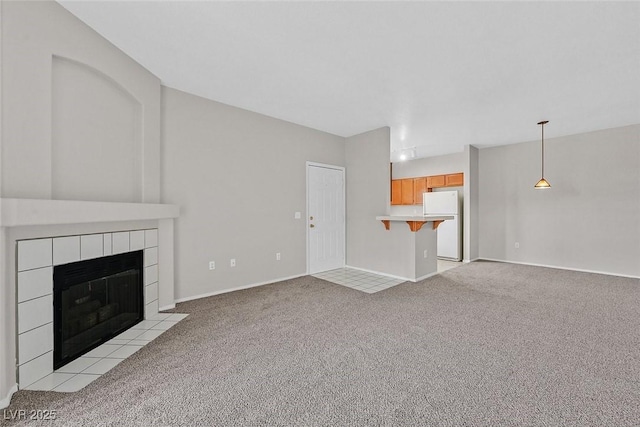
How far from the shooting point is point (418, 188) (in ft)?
23.0

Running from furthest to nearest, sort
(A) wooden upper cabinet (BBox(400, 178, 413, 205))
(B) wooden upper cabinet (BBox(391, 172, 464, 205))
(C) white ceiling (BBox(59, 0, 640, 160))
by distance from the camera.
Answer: (A) wooden upper cabinet (BBox(400, 178, 413, 205)) → (B) wooden upper cabinet (BBox(391, 172, 464, 205)) → (C) white ceiling (BBox(59, 0, 640, 160))

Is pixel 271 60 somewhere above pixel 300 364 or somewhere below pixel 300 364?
above

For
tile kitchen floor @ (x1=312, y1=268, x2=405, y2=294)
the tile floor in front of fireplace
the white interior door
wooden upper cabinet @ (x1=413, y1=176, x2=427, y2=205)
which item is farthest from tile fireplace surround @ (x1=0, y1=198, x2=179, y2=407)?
wooden upper cabinet @ (x1=413, y1=176, x2=427, y2=205)

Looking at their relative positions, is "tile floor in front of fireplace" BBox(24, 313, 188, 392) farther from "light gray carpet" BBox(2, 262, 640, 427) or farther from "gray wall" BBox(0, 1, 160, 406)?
"gray wall" BBox(0, 1, 160, 406)

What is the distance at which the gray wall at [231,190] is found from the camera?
3.26 m

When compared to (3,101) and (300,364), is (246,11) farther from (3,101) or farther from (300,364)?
(300,364)

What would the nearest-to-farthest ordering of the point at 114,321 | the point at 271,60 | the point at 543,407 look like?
the point at 543,407, the point at 114,321, the point at 271,60

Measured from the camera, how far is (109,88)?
2.46 metres

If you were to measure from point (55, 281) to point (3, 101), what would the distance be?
3.96ft

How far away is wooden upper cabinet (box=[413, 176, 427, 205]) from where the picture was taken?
6886 mm

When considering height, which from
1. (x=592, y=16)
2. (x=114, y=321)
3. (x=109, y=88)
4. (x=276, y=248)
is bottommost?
(x=114, y=321)

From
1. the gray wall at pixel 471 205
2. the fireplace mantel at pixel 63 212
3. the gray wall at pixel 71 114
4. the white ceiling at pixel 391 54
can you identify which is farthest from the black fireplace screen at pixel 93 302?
the gray wall at pixel 471 205

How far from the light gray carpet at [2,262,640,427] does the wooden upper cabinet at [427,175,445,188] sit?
3.67 metres

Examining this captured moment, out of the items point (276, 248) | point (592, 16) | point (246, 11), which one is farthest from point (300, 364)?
point (592, 16)
